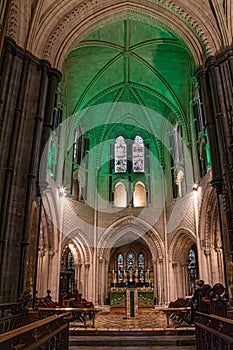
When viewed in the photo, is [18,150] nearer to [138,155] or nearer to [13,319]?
[13,319]

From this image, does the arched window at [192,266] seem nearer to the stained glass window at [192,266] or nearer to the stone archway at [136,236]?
the stained glass window at [192,266]

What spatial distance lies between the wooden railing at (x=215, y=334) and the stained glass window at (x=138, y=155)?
55.4ft

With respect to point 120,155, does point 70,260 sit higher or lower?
lower

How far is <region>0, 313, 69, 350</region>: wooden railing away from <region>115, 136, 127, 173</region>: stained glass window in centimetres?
1661

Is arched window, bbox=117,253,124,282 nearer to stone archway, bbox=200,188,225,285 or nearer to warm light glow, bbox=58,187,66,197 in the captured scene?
warm light glow, bbox=58,187,66,197

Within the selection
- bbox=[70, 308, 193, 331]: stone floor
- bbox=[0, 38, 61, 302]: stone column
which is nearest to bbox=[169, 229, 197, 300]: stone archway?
bbox=[70, 308, 193, 331]: stone floor

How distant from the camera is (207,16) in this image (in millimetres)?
12266

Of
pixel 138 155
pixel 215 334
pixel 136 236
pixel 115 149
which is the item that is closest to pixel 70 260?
pixel 136 236

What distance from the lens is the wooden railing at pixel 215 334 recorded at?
3.92 m

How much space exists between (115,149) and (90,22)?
10770 mm

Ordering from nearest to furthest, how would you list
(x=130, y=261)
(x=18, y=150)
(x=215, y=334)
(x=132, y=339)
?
(x=215, y=334) < (x=132, y=339) < (x=18, y=150) < (x=130, y=261)

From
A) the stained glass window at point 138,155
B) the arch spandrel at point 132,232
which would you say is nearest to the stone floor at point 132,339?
the arch spandrel at point 132,232

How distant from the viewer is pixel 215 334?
425cm

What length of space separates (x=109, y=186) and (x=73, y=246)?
4.70 metres
